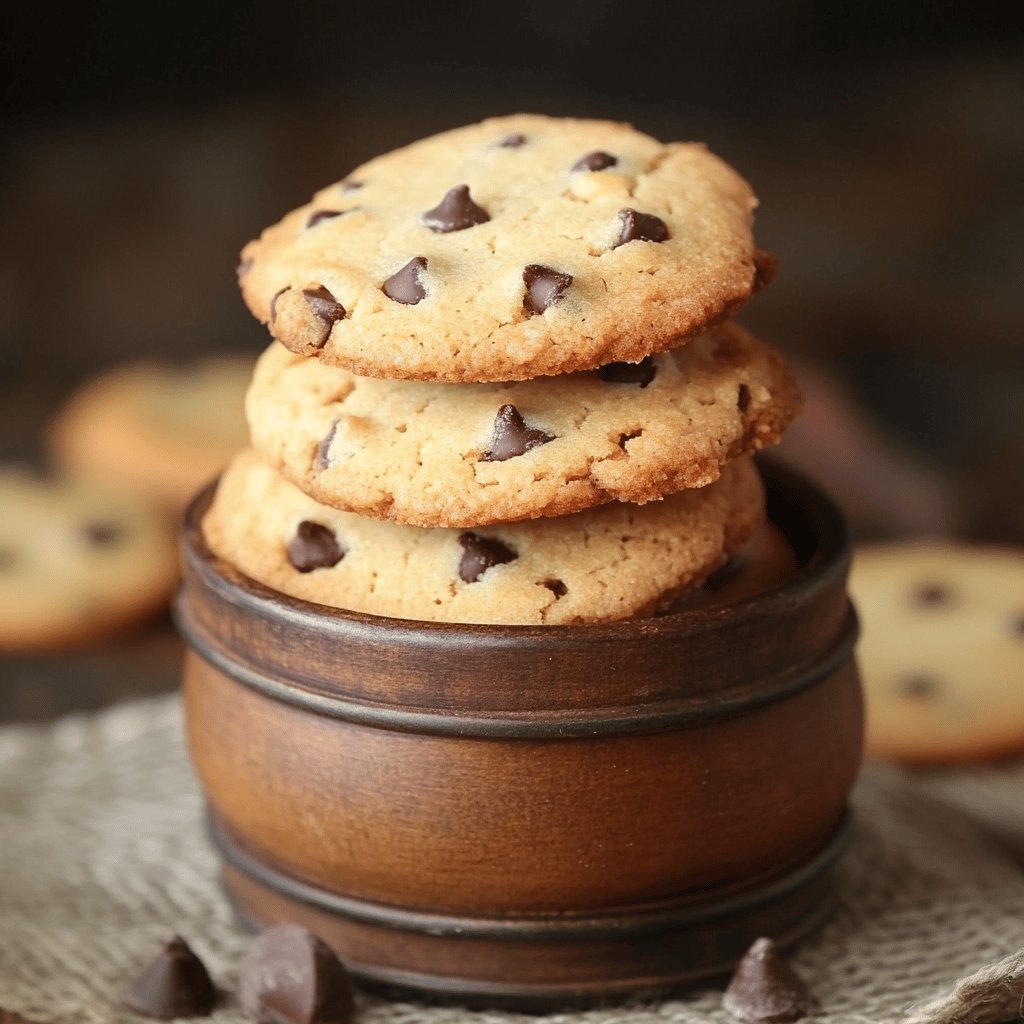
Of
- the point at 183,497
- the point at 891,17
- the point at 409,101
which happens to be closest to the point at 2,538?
the point at 183,497

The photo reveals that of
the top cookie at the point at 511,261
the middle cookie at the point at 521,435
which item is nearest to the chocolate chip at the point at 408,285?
the top cookie at the point at 511,261

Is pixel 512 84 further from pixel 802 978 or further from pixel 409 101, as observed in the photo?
pixel 802 978

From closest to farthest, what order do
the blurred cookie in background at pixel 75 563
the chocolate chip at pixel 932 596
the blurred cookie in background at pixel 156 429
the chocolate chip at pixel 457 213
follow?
the chocolate chip at pixel 457 213 < the chocolate chip at pixel 932 596 < the blurred cookie in background at pixel 75 563 < the blurred cookie in background at pixel 156 429

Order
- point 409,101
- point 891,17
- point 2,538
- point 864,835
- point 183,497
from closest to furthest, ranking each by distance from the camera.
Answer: point 864,835, point 2,538, point 183,497, point 891,17, point 409,101

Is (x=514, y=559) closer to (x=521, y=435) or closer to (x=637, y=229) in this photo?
(x=521, y=435)

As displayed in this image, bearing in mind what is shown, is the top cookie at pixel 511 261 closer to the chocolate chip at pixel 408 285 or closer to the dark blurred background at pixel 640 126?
the chocolate chip at pixel 408 285

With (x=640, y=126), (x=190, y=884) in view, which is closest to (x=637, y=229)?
(x=190, y=884)
